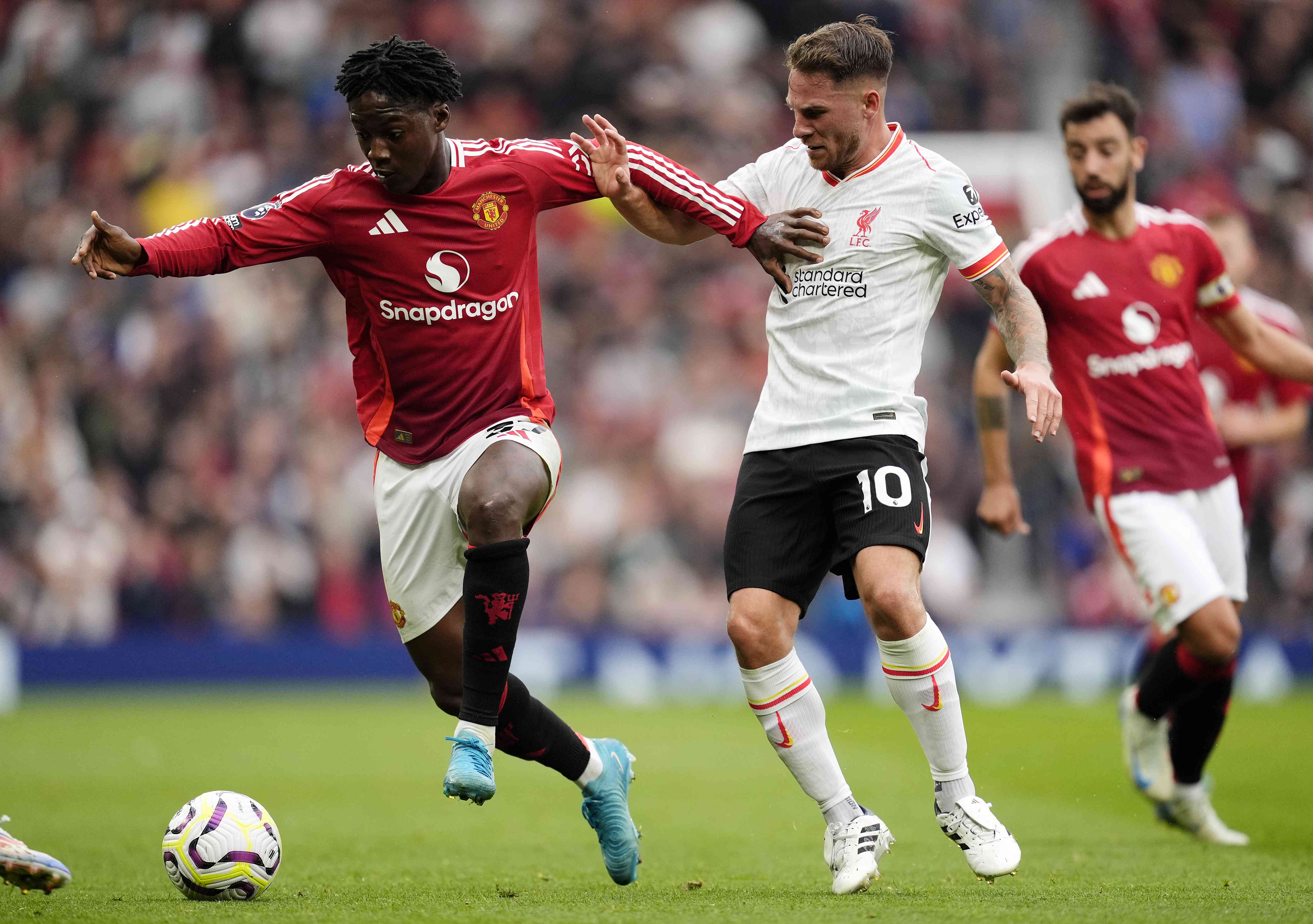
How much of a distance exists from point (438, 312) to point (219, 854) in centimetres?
191

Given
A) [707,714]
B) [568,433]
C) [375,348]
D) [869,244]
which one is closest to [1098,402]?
[869,244]

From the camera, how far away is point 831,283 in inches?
204

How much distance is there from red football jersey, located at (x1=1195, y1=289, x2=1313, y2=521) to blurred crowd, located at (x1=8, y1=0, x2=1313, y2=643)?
6792 mm

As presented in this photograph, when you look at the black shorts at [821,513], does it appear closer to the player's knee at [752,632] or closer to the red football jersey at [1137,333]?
the player's knee at [752,632]

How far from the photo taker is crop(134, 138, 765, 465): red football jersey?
5117 millimetres

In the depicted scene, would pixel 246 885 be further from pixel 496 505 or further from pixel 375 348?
pixel 375 348

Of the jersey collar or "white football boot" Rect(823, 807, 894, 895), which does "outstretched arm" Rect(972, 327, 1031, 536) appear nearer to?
the jersey collar

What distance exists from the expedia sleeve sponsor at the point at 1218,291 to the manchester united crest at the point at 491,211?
321 cm

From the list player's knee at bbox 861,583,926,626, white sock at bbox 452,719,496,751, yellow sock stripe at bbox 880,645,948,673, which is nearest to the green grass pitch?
white sock at bbox 452,719,496,751

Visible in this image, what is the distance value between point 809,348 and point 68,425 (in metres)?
11.6

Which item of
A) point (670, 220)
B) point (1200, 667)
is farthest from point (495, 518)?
point (1200, 667)

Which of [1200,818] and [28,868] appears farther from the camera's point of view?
[1200,818]

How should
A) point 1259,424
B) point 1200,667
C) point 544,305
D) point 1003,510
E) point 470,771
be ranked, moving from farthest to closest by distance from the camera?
point 544,305
point 1259,424
point 1200,667
point 1003,510
point 470,771

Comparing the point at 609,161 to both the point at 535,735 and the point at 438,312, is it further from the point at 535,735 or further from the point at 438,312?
the point at 535,735
